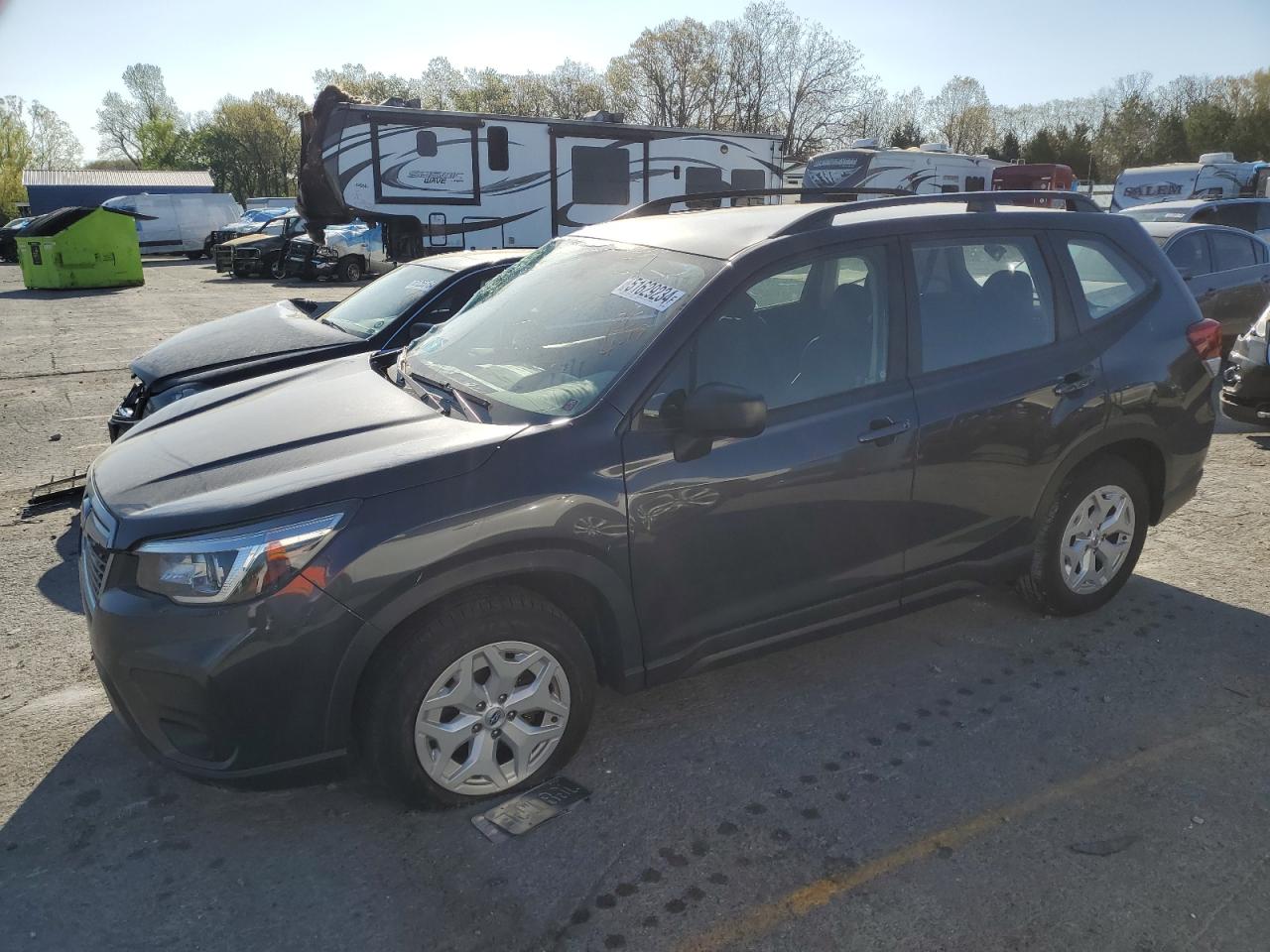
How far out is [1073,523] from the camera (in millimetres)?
4176

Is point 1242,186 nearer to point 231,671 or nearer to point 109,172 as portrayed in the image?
point 231,671

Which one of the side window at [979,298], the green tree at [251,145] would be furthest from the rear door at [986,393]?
the green tree at [251,145]

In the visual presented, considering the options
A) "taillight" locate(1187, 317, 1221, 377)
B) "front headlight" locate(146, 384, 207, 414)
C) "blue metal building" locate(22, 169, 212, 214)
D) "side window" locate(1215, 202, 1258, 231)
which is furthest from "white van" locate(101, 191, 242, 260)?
"taillight" locate(1187, 317, 1221, 377)

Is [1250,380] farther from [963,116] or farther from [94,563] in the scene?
[963,116]

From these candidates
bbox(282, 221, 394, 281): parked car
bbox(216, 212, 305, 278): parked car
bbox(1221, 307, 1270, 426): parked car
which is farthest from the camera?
bbox(216, 212, 305, 278): parked car

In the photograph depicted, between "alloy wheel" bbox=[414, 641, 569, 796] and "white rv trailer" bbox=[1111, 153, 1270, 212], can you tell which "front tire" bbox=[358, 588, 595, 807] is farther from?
"white rv trailer" bbox=[1111, 153, 1270, 212]

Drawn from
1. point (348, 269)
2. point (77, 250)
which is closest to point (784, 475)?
point (348, 269)

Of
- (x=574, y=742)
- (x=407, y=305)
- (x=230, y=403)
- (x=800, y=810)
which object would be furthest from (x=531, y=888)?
(x=407, y=305)

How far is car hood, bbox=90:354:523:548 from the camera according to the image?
8.84ft

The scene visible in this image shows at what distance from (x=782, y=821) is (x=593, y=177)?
2076cm

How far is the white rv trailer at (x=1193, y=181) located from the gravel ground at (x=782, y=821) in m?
20.3

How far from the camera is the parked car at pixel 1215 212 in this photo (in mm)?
11648

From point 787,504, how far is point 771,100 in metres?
63.1

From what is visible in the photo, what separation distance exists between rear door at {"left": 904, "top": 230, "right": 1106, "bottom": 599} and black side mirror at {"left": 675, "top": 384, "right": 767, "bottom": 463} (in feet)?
2.93
